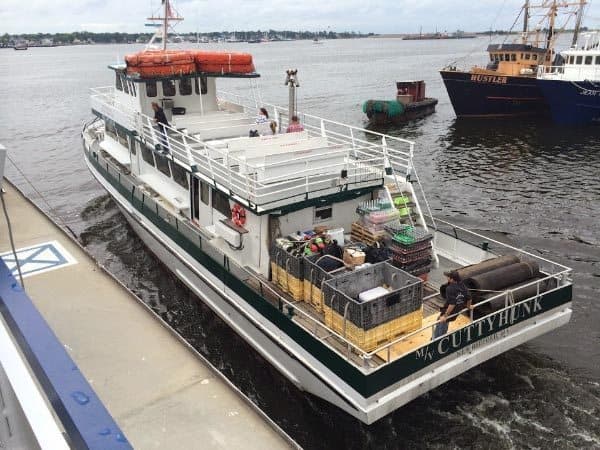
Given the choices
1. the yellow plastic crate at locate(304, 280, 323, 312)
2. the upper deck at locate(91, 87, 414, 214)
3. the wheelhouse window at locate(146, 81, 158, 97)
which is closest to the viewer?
the yellow plastic crate at locate(304, 280, 323, 312)

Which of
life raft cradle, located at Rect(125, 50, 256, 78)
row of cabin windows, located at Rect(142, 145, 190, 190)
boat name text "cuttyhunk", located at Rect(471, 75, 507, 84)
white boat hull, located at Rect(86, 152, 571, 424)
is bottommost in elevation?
white boat hull, located at Rect(86, 152, 571, 424)

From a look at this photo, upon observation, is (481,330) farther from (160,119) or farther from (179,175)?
(160,119)

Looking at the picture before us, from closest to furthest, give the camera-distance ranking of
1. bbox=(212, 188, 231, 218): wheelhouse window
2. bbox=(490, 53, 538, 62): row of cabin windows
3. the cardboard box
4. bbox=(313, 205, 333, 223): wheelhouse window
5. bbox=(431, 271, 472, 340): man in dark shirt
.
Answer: bbox=(431, 271, 472, 340): man in dark shirt
the cardboard box
bbox=(313, 205, 333, 223): wheelhouse window
bbox=(212, 188, 231, 218): wheelhouse window
bbox=(490, 53, 538, 62): row of cabin windows

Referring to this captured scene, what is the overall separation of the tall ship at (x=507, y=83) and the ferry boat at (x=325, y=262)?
32.0m

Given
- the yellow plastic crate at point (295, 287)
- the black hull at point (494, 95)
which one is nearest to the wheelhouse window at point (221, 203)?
the yellow plastic crate at point (295, 287)

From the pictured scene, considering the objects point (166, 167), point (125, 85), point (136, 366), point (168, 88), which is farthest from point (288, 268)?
point (125, 85)

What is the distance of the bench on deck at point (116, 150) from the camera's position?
18.4 meters

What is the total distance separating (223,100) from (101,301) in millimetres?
12032

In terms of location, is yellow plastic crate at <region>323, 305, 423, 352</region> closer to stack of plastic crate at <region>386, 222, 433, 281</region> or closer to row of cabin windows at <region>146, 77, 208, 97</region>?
stack of plastic crate at <region>386, 222, 433, 281</region>

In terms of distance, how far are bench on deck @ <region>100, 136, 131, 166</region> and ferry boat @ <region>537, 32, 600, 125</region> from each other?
33093 mm

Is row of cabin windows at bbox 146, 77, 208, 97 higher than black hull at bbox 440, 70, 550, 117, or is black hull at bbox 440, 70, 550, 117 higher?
row of cabin windows at bbox 146, 77, 208, 97

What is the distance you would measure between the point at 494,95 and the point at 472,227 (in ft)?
88.7

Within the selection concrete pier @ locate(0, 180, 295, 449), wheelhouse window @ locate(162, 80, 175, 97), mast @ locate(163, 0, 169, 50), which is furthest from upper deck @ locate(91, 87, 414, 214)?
mast @ locate(163, 0, 169, 50)

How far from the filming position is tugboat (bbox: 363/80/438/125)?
4288 cm
